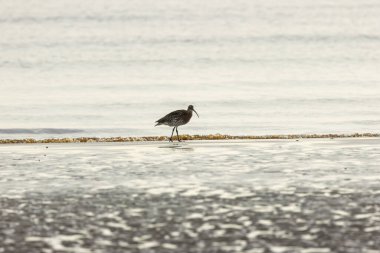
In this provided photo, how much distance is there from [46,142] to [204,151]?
1074 centimetres

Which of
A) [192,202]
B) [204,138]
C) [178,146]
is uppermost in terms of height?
[204,138]

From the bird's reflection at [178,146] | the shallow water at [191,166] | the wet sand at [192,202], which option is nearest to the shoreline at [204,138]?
the shallow water at [191,166]

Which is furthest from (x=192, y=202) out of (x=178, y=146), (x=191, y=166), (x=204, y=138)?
(x=204, y=138)

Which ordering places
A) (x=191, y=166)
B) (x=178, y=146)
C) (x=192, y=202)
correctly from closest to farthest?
(x=192, y=202), (x=191, y=166), (x=178, y=146)

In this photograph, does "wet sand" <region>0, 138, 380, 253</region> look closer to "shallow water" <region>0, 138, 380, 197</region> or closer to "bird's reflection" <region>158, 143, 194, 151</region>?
"shallow water" <region>0, 138, 380, 197</region>

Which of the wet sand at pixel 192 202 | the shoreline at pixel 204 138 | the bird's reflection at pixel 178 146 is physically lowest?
the wet sand at pixel 192 202

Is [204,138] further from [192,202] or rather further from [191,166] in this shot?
[192,202]

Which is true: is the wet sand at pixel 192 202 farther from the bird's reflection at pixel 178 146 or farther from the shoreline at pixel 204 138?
the shoreline at pixel 204 138

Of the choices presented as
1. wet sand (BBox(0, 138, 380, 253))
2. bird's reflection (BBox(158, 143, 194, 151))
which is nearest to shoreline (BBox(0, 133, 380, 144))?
bird's reflection (BBox(158, 143, 194, 151))

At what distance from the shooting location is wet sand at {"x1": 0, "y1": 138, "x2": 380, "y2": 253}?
46.0 feet

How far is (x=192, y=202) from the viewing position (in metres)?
18.2

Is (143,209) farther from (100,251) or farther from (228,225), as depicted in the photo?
(100,251)

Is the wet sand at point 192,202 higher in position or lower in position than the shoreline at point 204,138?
lower

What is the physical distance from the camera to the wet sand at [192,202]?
1402cm
